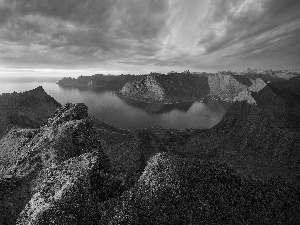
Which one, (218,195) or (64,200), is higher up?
(64,200)

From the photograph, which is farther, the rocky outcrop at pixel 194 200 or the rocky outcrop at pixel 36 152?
the rocky outcrop at pixel 36 152

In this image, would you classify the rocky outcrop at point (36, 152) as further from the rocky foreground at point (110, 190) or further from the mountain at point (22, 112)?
the mountain at point (22, 112)

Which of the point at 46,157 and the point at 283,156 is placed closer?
the point at 46,157

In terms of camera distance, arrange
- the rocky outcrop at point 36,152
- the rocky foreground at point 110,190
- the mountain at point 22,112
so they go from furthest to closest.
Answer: the mountain at point 22,112, the rocky outcrop at point 36,152, the rocky foreground at point 110,190

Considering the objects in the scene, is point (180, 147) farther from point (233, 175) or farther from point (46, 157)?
point (46, 157)

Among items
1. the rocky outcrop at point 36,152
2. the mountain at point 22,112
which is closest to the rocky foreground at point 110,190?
the rocky outcrop at point 36,152

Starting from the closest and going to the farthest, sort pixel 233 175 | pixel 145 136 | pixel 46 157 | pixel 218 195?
1. pixel 218 195
2. pixel 233 175
3. pixel 46 157
4. pixel 145 136

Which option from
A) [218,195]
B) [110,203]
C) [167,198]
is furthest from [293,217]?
[110,203]

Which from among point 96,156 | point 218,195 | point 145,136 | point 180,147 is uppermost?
point 96,156

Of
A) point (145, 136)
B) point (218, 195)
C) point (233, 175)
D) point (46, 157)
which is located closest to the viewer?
point (218, 195)

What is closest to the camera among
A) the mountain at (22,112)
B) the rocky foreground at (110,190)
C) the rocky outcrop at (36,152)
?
the rocky foreground at (110,190)
